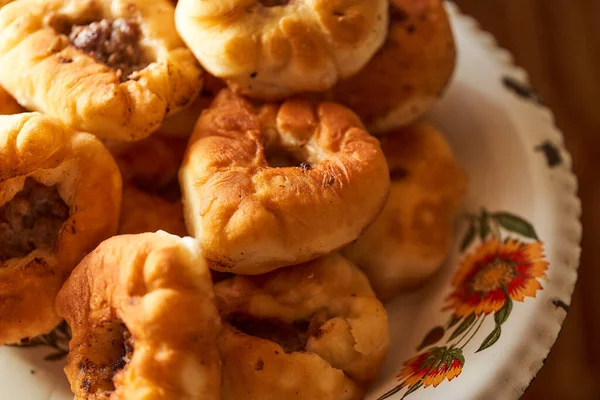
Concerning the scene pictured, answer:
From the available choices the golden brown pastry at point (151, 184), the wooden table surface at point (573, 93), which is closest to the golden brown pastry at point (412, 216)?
the golden brown pastry at point (151, 184)

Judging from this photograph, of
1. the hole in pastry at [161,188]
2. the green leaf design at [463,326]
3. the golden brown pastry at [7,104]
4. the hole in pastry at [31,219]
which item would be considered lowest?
the green leaf design at [463,326]

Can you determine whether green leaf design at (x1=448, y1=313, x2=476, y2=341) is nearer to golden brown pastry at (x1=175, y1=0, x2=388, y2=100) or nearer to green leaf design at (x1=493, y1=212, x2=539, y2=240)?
green leaf design at (x1=493, y1=212, x2=539, y2=240)

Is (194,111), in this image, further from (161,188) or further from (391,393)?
(391,393)

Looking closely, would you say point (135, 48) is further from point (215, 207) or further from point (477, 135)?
point (477, 135)

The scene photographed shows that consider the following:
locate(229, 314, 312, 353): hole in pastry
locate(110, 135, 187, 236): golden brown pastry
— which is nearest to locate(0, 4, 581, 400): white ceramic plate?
locate(229, 314, 312, 353): hole in pastry

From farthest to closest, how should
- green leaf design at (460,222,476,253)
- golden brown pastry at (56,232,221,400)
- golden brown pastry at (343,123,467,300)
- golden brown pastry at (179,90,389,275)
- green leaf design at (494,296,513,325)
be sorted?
1. green leaf design at (460,222,476,253)
2. golden brown pastry at (343,123,467,300)
3. green leaf design at (494,296,513,325)
4. golden brown pastry at (179,90,389,275)
5. golden brown pastry at (56,232,221,400)

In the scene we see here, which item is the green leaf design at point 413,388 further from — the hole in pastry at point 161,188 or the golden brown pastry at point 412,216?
the hole in pastry at point 161,188
